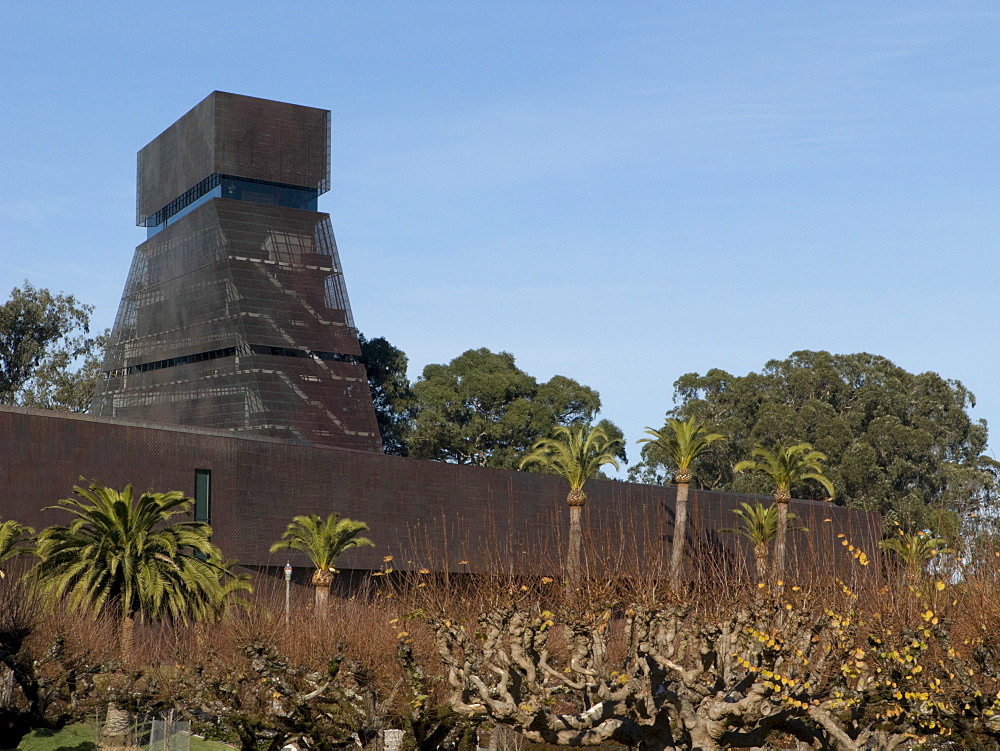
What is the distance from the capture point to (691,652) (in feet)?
80.8

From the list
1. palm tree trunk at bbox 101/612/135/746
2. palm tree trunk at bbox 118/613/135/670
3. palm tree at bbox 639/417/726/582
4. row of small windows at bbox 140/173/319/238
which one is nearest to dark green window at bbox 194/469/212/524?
palm tree trunk at bbox 101/612/135/746

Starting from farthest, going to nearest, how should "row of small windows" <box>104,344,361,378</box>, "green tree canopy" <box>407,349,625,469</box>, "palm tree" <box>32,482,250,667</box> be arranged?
1. "green tree canopy" <box>407,349,625,469</box>
2. "row of small windows" <box>104,344,361,378</box>
3. "palm tree" <box>32,482,250,667</box>

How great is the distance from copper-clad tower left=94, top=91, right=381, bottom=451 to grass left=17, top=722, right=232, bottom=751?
106 feet

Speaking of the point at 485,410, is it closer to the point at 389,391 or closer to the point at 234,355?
the point at 389,391

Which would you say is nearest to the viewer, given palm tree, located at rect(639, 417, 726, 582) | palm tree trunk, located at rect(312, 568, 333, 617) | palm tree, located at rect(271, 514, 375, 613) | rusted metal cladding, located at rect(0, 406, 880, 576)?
palm tree trunk, located at rect(312, 568, 333, 617)

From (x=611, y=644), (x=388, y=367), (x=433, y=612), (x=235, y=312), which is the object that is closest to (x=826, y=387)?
(x=388, y=367)

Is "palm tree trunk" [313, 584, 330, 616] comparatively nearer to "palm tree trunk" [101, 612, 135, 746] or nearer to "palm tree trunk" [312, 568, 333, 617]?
"palm tree trunk" [312, 568, 333, 617]

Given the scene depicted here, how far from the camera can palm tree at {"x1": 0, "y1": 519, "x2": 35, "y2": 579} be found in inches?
1882

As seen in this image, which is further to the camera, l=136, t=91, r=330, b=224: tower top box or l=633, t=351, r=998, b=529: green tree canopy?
l=633, t=351, r=998, b=529: green tree canopy

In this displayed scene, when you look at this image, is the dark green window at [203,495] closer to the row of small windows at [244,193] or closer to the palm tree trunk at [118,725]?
the palm tree trunk at [118,725]

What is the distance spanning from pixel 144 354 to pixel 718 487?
53916 mm

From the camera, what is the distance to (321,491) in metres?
63.5

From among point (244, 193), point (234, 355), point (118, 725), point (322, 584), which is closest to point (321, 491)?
point (322, 584)

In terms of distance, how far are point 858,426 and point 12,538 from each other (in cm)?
7858
